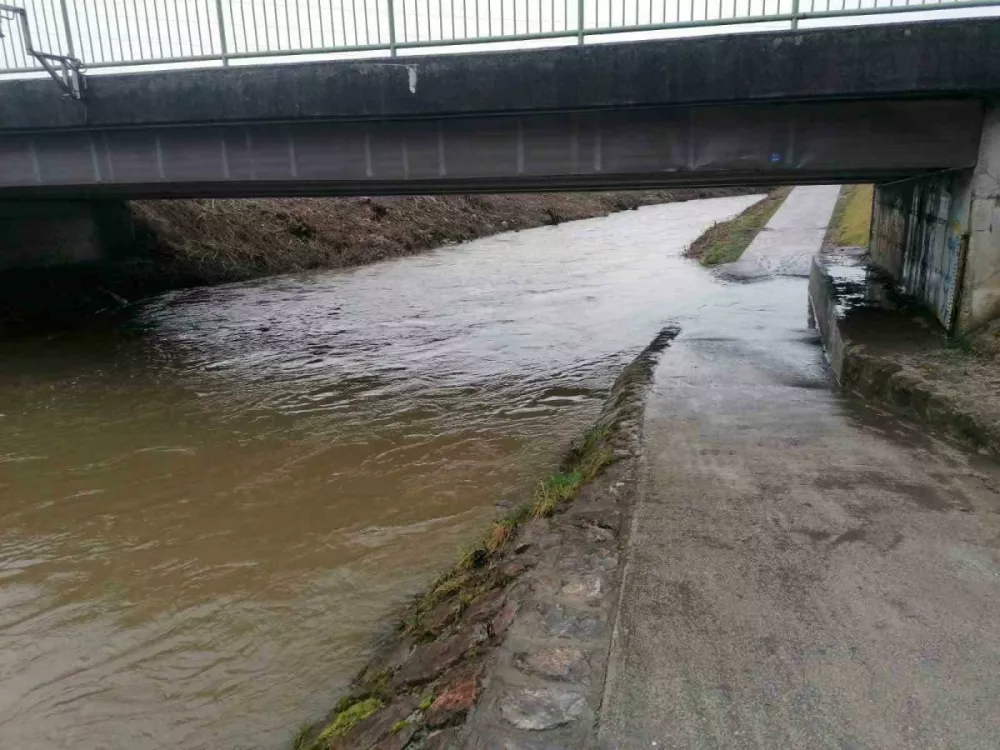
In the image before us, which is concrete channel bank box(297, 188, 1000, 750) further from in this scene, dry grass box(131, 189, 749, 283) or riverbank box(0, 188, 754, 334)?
dry grass box(131, 189, 749, 283)

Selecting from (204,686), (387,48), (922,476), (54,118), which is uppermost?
(387,48)

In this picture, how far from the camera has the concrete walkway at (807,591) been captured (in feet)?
10.9

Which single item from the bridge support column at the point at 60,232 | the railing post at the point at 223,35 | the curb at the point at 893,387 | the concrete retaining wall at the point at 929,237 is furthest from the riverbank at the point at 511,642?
the bridge support column at the point at 60,232

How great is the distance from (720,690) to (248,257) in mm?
24423

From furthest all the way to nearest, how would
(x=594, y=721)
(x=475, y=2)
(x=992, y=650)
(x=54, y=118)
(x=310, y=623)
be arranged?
(x=54, y=118) < (x=475, y=2) < (x=310, y=623) < (x=992, y=650) < (x=594, y=721)

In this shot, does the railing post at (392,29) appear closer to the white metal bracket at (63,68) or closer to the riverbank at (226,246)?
the white metal bracket at (63,68)

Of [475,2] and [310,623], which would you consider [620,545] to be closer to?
Answer: [310,623]

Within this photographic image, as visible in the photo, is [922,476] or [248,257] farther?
[248,257]

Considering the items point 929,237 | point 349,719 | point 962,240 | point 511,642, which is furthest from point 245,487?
point 929,237

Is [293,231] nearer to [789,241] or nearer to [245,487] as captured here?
[789,241]

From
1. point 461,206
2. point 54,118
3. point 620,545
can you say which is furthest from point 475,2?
point 461,206

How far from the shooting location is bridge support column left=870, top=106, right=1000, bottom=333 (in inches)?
350

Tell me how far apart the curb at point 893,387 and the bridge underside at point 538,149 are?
2.27 meters

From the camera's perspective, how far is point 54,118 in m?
10.8
